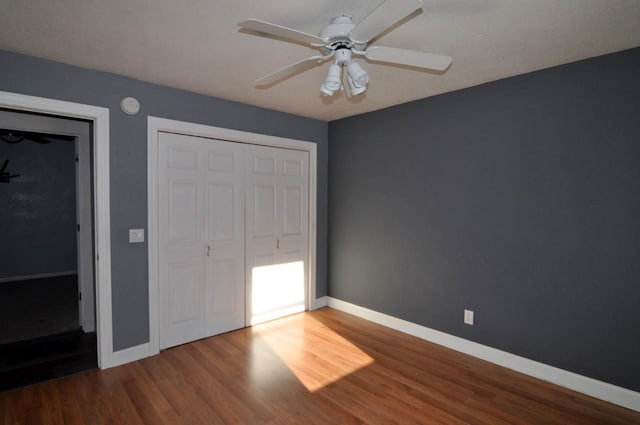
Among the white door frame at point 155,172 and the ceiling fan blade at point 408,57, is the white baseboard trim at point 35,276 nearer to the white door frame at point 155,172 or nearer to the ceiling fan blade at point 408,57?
the white door frame at point 155,172

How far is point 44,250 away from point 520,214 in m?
7.79

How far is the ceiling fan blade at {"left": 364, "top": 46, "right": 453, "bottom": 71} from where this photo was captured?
182cm

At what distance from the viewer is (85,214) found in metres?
3.64

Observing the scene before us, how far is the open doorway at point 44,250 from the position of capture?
3.10 metres

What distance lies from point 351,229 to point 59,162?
5.89 metres

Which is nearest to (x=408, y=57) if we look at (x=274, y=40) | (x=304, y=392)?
(x=274, y=40)

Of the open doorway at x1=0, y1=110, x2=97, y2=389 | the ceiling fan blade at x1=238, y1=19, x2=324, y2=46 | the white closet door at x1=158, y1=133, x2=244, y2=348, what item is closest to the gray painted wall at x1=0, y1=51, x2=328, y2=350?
the white closet door at x1=158, y1=133, x2=244, y2=348

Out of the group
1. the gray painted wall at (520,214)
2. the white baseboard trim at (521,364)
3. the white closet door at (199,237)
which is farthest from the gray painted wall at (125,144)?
the white baseboard trim at (521,364)

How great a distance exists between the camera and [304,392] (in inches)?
100

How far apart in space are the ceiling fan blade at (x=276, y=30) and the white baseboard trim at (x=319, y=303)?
3431 mm

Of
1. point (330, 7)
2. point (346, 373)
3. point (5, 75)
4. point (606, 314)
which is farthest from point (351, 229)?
point (5, 75)

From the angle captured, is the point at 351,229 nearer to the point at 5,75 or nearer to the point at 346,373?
the point at 346,373

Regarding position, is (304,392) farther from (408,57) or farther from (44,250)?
(44,250)

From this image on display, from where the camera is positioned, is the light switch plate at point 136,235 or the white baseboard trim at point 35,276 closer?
the light switch plate at point 136,235
